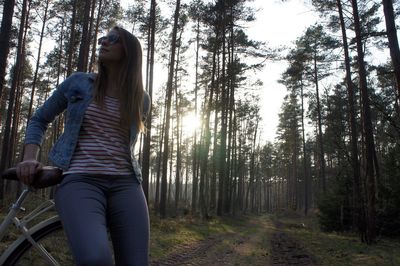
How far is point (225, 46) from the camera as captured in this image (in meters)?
27.8

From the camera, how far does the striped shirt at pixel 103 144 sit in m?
2.26

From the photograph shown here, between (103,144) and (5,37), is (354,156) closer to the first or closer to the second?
(5,37)

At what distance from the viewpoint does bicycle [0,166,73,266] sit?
2172 mm

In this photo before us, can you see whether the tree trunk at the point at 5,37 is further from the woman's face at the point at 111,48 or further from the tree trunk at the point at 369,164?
the tree trunk at the point at 369,164

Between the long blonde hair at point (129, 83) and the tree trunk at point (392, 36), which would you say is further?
the tree trunk at point (392, 36)

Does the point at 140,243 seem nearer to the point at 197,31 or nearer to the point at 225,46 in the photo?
the point at 225,46

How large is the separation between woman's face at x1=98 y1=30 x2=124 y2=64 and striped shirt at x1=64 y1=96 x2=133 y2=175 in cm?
27

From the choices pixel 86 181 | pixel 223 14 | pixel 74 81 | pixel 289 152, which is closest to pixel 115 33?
pixel 74 81

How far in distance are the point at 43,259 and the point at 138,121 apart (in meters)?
0.98

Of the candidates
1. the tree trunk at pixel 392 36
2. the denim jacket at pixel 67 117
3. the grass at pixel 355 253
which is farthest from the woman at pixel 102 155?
the tree trunk at pixel 392 36

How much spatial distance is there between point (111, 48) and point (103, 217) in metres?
1.11

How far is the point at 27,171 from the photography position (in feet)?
6.95

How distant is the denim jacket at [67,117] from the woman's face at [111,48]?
0.47ft

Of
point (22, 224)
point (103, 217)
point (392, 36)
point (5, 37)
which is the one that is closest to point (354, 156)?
point (392, 36)
